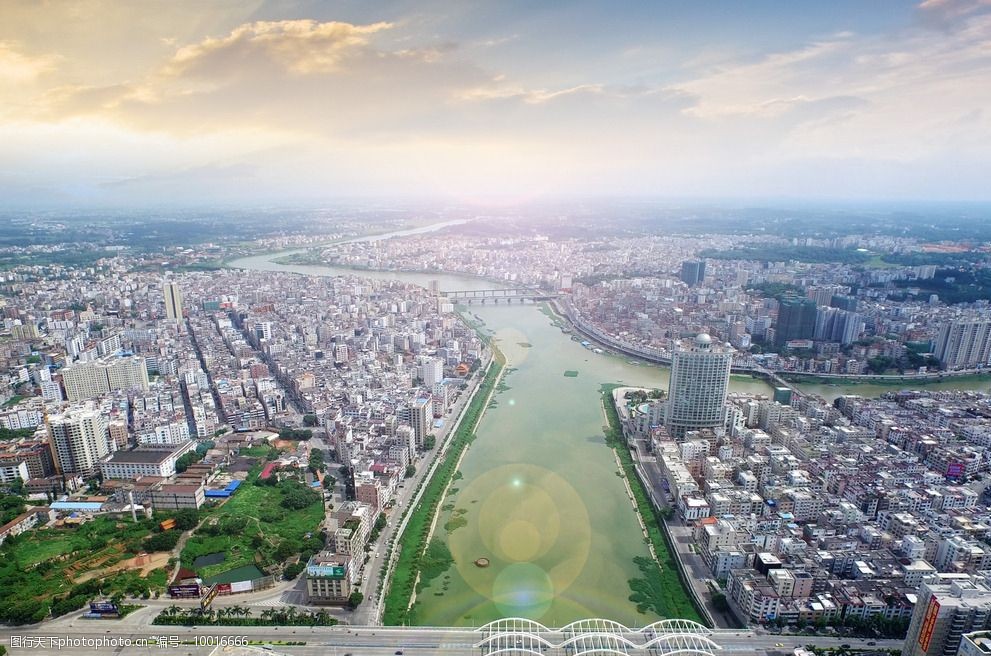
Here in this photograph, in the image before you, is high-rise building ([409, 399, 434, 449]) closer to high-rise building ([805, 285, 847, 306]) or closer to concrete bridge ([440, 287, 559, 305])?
concrete bridge ([440, 287, 559, 305])

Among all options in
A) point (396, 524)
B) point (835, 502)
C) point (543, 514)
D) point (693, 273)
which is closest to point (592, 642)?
point (543, 514)

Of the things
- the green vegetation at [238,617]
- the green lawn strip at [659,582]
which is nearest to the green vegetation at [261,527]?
the green vegetation at [238,617]

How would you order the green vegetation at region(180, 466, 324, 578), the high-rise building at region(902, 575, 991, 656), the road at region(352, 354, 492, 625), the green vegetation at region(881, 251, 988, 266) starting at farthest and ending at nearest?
the green vegetation at region(881, 251, 988, 266)
the green vegetation at region(180, 466, 324, 578)
the road at region(352, 354, 492, 625)
the high-rise building at region(902, 575, 991, 656)

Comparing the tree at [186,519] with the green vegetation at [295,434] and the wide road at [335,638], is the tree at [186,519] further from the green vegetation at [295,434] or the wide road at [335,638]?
the green vegetation at [295,434]

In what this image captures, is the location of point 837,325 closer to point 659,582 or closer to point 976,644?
point 659,582

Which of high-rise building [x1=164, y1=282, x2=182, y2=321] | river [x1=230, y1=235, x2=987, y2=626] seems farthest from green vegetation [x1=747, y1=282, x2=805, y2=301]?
high-rise building [x1=164, y1=282, x2=182, y2=321]

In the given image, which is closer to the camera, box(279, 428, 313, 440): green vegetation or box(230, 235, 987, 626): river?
box(230, 235, 987, 626): river
